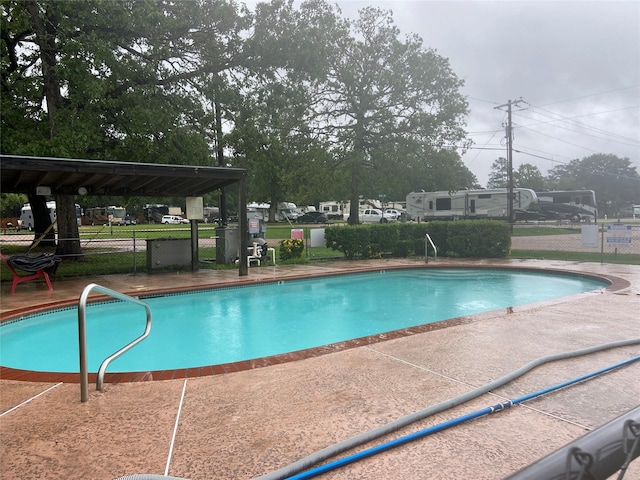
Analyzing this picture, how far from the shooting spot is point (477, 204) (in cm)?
3092

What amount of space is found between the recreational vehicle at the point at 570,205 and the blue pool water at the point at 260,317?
80.4ft

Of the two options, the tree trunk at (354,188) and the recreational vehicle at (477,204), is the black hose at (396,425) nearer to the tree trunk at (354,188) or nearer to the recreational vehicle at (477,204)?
the tree trunk at (354,188)

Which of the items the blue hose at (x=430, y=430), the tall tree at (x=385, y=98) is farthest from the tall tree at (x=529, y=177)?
the blue hose at (x=430, y=430)

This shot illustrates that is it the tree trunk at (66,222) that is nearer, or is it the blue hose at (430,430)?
the blue hose at (430,430)

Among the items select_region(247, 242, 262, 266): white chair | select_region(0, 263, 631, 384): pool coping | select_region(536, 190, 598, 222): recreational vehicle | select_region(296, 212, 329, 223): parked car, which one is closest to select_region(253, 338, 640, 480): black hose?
select_region(0, 263, 631, 384): pool coping

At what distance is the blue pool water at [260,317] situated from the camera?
5.70 m

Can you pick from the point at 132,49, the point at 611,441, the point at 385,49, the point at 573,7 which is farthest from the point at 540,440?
the point at 385,49

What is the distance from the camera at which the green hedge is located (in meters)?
14.4

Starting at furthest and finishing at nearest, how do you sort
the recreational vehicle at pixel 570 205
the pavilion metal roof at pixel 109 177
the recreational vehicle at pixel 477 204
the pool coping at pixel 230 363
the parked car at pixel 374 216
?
the parked car at pixel 374 216, the recreational vehicle at pixel 570 205, the recreational vehicle at pixel 477 204, the pavilion metal roof at pixel 109 177, the pool coping at pixel 230 363

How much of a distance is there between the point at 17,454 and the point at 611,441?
293 cm

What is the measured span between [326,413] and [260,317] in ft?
16.2

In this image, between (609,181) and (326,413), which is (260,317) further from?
(609,181)

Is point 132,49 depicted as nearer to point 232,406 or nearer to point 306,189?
point 232,406

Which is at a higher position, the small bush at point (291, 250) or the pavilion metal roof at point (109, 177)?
the pavilion metal roof at point (109, 177)
